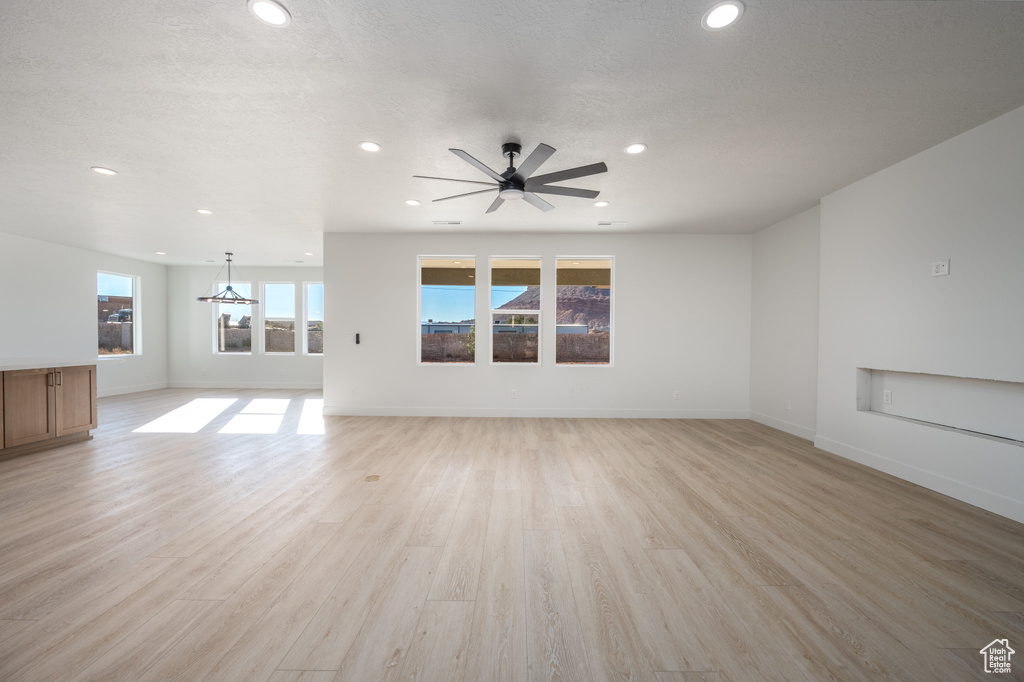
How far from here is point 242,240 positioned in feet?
21.9

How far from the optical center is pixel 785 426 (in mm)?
5316

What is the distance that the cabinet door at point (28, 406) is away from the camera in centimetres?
398

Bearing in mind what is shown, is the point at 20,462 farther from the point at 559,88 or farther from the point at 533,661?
the point at 559,88

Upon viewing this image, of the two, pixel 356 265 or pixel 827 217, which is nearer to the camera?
pixel 827 217

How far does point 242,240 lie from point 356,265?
2129 millimetres

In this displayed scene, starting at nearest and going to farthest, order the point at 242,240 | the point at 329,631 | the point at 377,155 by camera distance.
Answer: the point at 329,631 < the point at 377,155 < the point at 242,240

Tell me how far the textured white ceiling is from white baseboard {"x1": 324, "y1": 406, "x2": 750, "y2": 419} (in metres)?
3.18

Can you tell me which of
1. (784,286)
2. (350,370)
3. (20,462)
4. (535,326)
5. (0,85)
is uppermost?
(0,85)

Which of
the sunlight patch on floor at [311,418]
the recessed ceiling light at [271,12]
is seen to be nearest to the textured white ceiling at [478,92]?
the recessed ceiling light at [271,12]

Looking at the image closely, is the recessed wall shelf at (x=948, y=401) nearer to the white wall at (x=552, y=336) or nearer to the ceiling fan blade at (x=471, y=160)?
the white wall at (x=552, y=336)

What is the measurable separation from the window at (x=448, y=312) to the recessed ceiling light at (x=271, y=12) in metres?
4.39

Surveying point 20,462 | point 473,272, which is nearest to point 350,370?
point 473,272

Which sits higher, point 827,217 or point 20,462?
point 827,217

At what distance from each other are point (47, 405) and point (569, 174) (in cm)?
577
